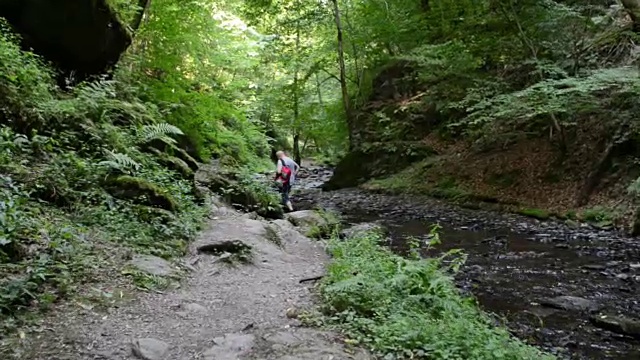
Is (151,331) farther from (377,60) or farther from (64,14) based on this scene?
(377,60)

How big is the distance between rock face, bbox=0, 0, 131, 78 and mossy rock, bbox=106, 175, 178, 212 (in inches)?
163

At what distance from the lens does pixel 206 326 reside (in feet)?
14.9

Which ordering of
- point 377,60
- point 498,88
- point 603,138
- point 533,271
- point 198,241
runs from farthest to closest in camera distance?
point 377,60
point 498,88
point 603,138
point 533,271
point 198,241

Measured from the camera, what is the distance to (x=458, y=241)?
10.6m

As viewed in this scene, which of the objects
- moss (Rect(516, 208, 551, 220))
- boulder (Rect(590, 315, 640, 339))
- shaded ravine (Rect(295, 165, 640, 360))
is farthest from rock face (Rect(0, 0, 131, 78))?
moss (Rect(516, 208, 551, 220))

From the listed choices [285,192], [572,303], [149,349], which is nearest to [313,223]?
[285,192]

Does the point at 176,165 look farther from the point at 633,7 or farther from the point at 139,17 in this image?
the point at 633,7

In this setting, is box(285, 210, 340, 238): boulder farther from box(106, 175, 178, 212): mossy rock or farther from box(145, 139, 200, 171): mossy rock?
box(106, 175, 178, 212): mossy rock

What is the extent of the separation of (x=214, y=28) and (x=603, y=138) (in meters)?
11.8

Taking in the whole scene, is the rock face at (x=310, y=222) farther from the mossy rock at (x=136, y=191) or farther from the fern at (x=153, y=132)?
the mossy rock at (x=136, y=191)

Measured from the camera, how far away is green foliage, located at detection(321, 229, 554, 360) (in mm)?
4285

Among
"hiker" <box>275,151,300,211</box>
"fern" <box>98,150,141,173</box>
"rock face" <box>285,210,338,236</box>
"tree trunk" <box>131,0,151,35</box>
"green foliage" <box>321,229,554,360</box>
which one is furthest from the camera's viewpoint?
"hiker" <box>275,151,300,211</box>

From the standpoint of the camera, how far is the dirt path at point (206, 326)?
12.4 feet

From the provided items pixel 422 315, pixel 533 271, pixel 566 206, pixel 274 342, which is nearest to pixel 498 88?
pixel 566 206
